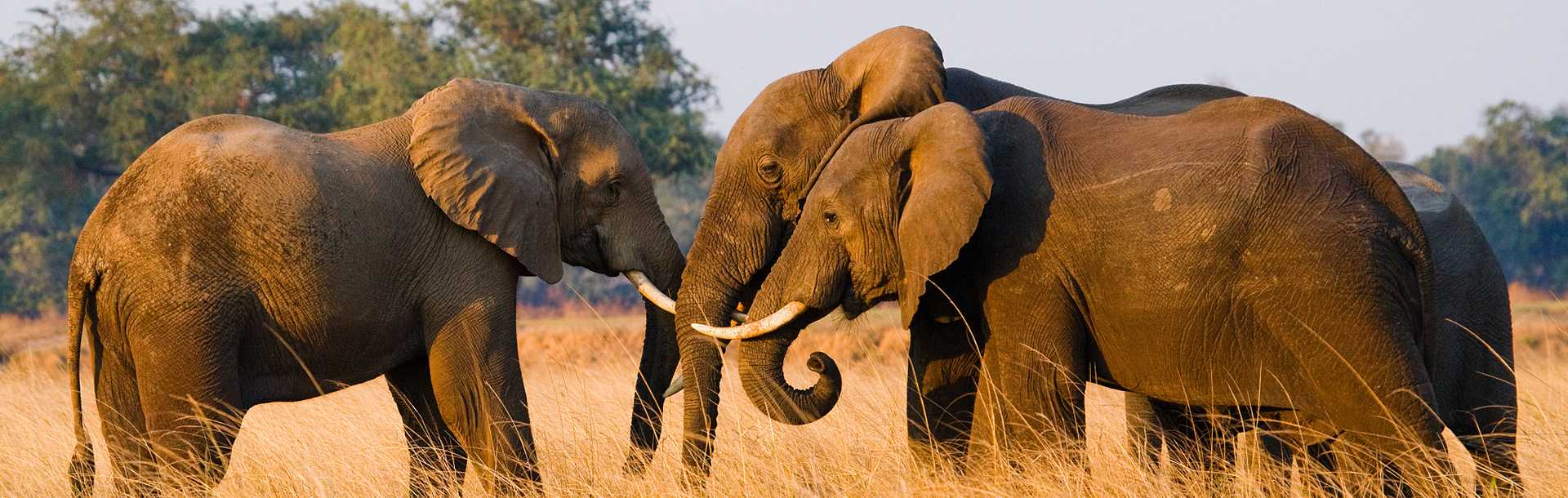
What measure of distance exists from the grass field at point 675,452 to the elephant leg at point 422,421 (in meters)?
0.16

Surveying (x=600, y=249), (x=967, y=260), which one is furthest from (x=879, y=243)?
(x=600, y=249)

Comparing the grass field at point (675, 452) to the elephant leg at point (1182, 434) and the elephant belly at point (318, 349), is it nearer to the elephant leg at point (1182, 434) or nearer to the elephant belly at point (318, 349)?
the elephant leg at point (1182, 434)

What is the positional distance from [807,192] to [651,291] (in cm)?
102

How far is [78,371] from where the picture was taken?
6.15m

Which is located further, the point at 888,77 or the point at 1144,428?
the point at 1144,428

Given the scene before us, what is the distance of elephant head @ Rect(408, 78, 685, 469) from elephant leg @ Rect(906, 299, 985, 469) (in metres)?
1.15

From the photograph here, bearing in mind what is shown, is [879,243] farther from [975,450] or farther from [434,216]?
[434,216]

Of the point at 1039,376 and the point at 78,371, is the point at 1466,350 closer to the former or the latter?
the point at 1039,376

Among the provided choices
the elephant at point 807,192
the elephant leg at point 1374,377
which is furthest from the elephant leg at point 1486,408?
the elephant at point 807,192

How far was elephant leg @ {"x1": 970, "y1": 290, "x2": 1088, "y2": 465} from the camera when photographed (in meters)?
5.61

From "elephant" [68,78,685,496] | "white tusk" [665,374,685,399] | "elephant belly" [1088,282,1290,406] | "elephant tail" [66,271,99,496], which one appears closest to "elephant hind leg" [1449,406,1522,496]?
"elephant belly" [1088,282,1290,406]

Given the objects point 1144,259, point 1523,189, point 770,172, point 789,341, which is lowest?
point 1523,189

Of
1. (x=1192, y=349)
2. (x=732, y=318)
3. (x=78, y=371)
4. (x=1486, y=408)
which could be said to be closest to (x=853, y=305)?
(x=732, y=318)

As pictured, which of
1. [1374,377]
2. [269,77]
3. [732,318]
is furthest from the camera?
[269,77]
